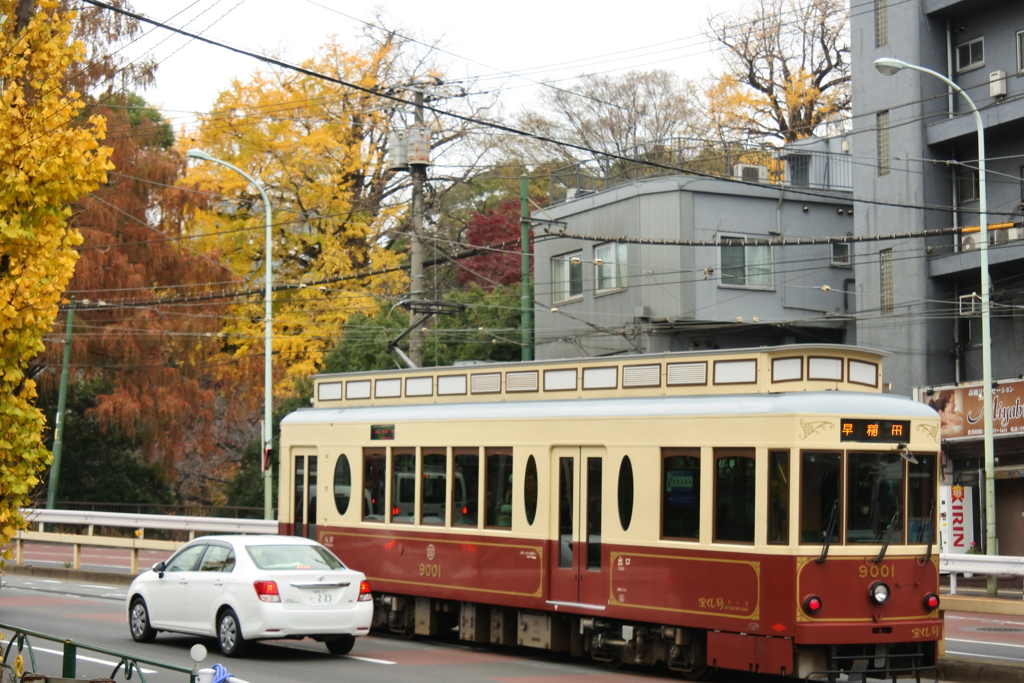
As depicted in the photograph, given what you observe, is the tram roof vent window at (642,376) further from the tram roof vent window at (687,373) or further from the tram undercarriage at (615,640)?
the tram undercarriage at (615,640)

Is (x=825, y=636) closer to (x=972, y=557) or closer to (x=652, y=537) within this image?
(x=652, y=537)

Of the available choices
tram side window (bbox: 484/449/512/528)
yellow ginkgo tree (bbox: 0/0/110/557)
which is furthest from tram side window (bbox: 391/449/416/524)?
yellow ginkgo tree (bbox: 0/0/110/557)

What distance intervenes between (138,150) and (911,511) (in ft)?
109

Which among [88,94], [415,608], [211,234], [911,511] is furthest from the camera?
[211,234]

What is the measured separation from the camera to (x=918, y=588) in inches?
533

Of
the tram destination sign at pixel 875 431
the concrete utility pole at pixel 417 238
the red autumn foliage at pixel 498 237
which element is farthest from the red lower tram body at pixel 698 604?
the red autumn foliage at pixel 498 237

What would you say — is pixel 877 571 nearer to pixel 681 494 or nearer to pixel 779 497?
pixel 779 497

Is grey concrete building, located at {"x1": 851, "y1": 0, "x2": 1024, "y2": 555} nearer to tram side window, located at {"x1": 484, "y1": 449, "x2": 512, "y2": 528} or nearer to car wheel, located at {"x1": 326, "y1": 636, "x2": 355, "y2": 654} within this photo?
tram side window, located at {"x1": 484, "y1": 449, "x2": 512, "y2": 528}

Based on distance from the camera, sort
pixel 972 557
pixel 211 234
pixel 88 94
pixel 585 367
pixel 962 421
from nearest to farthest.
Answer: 1. pixel 585 367
2. pixel 972 557
3. pixel 962 421
4. pixel 88 94
5. pixel 211 234

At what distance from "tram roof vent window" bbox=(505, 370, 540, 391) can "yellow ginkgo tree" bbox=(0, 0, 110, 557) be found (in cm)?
709

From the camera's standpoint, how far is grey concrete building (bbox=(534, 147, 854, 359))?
33.8 metres

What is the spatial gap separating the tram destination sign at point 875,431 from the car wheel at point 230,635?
6978 millimetres

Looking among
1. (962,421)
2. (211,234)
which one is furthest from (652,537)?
(211,234)

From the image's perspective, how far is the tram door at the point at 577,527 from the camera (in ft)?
49.2
